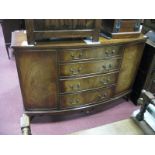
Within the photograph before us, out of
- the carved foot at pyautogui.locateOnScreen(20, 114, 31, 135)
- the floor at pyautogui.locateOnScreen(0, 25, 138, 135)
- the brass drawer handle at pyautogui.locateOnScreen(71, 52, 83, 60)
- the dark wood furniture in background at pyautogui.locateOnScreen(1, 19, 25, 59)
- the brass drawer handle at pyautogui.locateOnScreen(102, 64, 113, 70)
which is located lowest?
the floor at pyautogui.locateOnScreen(0, 25, 138, 135)

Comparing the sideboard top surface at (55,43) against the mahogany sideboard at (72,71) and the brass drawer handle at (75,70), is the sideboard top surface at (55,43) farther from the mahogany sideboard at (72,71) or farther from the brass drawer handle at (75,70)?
the brass drawer handle at (75,70)

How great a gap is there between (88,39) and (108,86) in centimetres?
63

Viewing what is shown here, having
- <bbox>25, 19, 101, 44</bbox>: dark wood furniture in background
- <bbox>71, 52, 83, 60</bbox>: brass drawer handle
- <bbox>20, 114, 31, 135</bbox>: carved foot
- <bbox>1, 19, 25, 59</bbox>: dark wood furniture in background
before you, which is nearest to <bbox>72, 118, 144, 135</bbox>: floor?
<bbox>20, 114, 31, 135</bbox>: carved foot

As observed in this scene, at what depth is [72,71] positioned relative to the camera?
162 cm

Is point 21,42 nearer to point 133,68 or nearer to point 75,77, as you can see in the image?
point 75,77

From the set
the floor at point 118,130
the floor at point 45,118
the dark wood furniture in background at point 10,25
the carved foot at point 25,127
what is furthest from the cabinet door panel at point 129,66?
the dark wood furniture in background at point 10,25

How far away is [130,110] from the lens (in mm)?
2213

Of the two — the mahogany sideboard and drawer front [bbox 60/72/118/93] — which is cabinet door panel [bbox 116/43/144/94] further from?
drawer front [bbox 60/72/118/93]

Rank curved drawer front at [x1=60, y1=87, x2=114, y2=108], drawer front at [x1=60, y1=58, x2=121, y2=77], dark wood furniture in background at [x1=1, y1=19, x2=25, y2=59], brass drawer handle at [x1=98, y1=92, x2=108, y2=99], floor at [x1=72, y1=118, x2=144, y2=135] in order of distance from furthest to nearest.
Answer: dark wood furniture in background at [x1=1, y1=19, x2=25, y2=59] < brass drawer handle at [x1=98, y1=92, x2=108, y2=99] < curved drawer front at [x1=60, y1=87, x2=114, y2=108] < drawer front at [x1=60, y1=58, x2=121, y2=77] < floor at [x1=72, y1=118, x2=144, y2=135]

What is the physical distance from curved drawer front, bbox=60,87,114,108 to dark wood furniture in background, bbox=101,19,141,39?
2.03 feet

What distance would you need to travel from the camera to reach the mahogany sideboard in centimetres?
148
